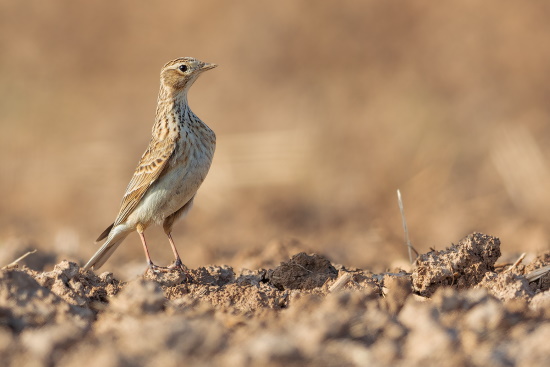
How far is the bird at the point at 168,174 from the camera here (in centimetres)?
735

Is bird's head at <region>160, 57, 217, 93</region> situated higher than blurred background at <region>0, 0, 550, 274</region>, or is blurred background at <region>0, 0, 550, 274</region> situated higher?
blurred background at <region>0, 0, 550, 274</region>

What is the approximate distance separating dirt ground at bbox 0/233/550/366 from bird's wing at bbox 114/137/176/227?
1564 millimetres

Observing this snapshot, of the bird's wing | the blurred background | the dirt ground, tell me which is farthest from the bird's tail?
the dirt ground

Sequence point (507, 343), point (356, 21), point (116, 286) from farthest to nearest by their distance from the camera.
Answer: point (356, 21) < point (116, 286) < point (507, 343)

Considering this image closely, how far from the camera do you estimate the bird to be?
289 inches

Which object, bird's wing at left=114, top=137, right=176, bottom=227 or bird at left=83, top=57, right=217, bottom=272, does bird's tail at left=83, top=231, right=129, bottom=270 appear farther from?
bird's wing at left=114, top=137, right=176, bottom=227

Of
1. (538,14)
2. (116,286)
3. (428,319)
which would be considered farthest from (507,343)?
(538,14)

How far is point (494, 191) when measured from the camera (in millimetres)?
14180

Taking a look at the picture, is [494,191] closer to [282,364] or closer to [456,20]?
[456,20]

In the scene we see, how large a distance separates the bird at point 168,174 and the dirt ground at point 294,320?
149 cm

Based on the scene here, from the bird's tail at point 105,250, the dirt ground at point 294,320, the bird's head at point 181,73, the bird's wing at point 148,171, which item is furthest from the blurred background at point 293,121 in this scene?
the dirt ground at point 294,320

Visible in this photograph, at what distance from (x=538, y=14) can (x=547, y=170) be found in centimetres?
681

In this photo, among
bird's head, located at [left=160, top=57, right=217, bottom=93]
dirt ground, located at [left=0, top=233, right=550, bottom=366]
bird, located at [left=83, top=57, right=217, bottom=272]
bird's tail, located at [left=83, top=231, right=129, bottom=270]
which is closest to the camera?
dirt ground, located at [left=0, top=233, right=550, bottom=366]

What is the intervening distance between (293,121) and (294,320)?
13.1m
